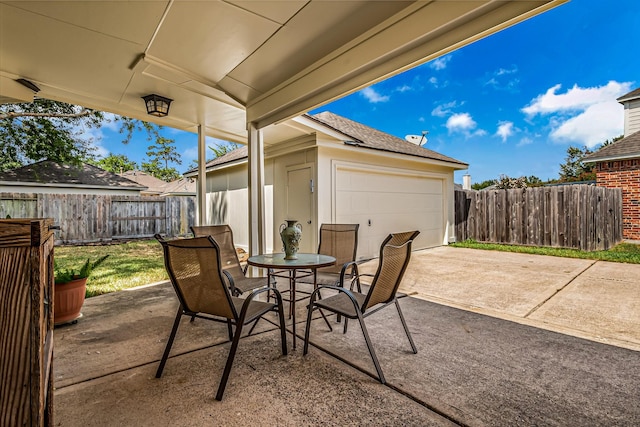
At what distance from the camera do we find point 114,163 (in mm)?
32188

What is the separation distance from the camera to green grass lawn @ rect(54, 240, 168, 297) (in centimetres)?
521

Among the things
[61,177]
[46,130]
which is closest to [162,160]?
Answer: [61,177]

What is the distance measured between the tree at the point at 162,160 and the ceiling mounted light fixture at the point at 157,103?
31.6m

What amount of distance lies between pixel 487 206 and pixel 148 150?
33731 mm

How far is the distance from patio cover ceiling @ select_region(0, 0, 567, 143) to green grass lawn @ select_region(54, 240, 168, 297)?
256 centimetres

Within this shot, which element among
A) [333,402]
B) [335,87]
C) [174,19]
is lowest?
[333,402]

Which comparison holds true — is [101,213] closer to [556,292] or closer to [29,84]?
[29,84]

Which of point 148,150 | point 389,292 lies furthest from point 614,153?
point 148,150

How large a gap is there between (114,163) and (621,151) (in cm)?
3853

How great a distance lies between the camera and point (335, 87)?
11.3ft

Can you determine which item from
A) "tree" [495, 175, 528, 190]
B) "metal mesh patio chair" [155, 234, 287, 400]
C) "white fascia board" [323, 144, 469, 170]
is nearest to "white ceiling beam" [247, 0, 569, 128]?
"metal mesh patio chair" [155, 234, 287, 400]

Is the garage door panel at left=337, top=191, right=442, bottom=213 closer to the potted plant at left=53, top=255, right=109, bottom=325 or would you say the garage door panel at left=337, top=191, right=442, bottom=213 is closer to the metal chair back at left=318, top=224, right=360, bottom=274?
the metal chair back at left=318, top=224, right=360, bottom=274

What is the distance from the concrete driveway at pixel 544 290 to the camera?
3293mm

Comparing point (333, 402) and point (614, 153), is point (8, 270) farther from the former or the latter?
point (614, 153)
